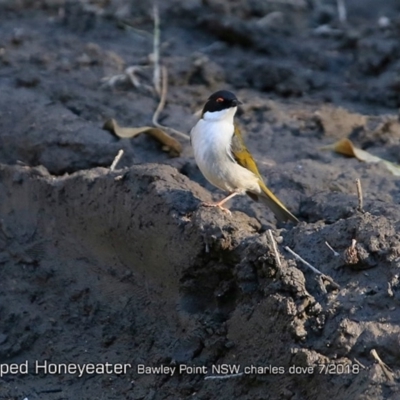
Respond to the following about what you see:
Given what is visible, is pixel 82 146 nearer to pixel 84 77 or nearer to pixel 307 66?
pixel 84 77

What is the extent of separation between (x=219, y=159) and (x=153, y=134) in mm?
1737

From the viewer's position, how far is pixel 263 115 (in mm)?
10586

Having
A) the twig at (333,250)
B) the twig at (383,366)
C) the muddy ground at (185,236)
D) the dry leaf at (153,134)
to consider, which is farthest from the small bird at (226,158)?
the twig at (383,366)

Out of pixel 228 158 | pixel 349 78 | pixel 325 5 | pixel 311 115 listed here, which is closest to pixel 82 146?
pixel 228 158

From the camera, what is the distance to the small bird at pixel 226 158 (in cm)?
793

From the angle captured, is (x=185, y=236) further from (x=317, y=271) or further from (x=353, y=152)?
(x=353, y=152)

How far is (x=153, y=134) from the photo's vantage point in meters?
9.55

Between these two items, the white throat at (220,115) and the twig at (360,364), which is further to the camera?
the white throat at (220,115)

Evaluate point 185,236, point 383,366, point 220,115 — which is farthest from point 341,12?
point 383,366

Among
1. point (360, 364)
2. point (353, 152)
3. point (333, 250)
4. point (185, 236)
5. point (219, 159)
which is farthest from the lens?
point (353, 152)

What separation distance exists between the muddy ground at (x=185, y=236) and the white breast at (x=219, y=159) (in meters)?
0.21

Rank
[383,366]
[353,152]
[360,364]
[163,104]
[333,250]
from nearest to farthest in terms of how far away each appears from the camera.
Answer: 1. [383,366]
2. [360,364]
3. [333,250]
4. [353,152]
5. [163,104]

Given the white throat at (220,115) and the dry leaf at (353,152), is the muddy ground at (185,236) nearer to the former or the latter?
the dry leaf at (353,152)

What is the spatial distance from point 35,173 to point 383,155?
11.2 feet
